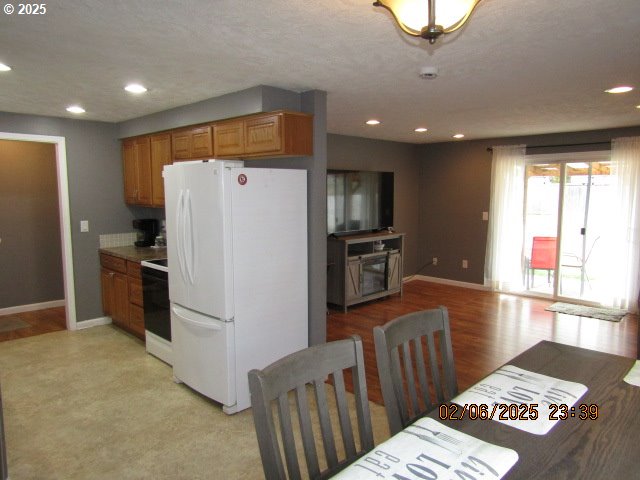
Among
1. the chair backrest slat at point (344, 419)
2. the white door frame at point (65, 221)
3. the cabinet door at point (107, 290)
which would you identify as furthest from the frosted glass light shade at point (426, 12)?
the white door frame at point (65, 221)

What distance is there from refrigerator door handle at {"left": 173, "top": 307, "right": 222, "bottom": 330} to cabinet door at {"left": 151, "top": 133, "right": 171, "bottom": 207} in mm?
1578

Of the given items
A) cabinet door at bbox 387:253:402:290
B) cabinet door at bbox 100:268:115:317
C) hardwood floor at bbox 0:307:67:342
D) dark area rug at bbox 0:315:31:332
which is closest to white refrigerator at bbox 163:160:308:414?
cabinet door at bbox 100:268:115:317

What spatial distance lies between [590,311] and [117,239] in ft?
19.2

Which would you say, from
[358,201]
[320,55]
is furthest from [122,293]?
[320,55]

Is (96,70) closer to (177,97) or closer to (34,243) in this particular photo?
(177,97)

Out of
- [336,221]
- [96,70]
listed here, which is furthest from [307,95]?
[336,221]

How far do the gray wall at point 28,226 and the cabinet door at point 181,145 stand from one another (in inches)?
92.9

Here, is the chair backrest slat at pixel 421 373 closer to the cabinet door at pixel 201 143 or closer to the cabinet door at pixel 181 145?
the cabinet door at pixel 201 143

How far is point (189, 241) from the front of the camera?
9.82ft

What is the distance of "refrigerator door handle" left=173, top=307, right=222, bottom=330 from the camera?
2.87m

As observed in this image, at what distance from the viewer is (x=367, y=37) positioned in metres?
2.06

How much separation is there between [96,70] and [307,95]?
1.40 metres

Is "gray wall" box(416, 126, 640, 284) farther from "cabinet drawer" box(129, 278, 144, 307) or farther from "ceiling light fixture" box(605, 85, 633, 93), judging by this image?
"cabinet drawer" box(129, 278, 144, 307)

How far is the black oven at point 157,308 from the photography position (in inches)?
140
